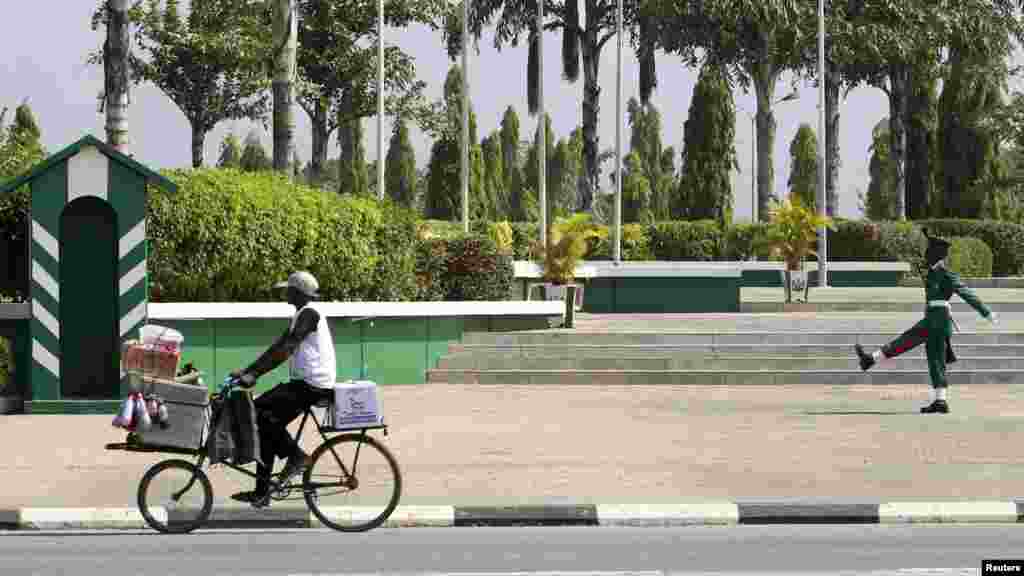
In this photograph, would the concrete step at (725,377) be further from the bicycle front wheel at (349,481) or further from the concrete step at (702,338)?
the bicycle front wheel at (349,481)

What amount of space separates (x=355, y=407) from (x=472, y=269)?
1473 centimetres

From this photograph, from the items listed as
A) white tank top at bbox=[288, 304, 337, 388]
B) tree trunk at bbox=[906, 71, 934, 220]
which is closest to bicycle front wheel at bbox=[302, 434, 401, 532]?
white tank top at bbox=[288, 304, 337, 388]

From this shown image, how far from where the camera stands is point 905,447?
16.2m

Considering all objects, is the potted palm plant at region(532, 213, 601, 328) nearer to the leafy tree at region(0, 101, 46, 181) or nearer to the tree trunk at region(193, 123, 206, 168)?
the leafy tree at region(0, 101, 46, 181)

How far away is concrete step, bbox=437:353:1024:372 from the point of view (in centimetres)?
2491

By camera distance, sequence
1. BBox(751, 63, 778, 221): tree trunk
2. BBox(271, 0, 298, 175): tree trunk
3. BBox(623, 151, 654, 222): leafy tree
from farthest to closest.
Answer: BBox(623, 151, 654, 222): leafy tree < BBox(751, 63, 778, 221): tree trunk < BBox(271, 0, 298, 175): tree trunk

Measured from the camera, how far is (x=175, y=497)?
11719mm

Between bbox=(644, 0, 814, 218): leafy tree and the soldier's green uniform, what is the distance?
37.0 m

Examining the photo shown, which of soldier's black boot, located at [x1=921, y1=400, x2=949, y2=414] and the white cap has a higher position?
the white cap

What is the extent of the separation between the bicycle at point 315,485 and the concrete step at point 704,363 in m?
12.8

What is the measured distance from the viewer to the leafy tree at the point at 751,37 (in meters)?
57.1

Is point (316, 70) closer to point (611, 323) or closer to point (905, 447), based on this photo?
point (611, 323)

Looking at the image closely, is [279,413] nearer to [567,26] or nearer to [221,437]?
[221,437]

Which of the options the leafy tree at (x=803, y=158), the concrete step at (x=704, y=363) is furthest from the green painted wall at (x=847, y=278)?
the leafy tree at (x=803, y=158)
